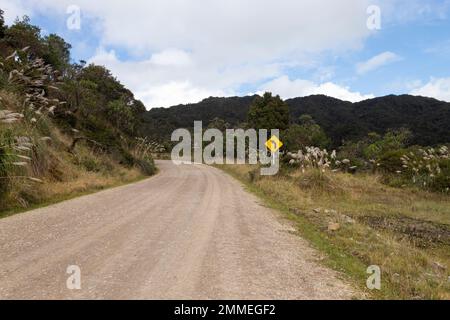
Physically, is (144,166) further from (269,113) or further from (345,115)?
(345,115)

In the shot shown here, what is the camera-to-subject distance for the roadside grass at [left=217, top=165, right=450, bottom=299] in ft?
21.4

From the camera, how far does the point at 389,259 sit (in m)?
7.44

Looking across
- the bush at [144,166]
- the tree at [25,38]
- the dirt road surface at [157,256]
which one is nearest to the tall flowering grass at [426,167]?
the dirt road surface at [157,256]

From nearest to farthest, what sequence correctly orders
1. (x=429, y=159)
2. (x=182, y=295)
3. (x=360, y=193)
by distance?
(x=182, y=295), (x=360, y=193), (x=429, y=159)

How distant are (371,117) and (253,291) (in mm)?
97067

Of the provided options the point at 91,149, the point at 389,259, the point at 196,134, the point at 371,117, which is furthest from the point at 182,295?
the point at 371,117

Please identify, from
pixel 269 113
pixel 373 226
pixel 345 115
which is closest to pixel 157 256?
pixel 373 226

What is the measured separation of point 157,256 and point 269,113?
46.9m

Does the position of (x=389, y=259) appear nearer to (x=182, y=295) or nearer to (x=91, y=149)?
(x=182, y=295)

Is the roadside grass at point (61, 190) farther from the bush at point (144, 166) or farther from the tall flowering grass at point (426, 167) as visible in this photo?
the tall flowering grass at point (426, 167)

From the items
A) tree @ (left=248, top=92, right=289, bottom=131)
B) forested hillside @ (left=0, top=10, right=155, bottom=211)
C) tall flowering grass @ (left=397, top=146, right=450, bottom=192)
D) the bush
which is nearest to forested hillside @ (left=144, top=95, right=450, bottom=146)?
tree @ (left=248, top=92, right=289, bottom=131)

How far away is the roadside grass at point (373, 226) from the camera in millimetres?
6512

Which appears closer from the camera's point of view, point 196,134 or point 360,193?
point 360,193

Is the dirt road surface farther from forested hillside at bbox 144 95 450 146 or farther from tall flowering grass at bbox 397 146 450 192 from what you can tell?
forested hillside at bbox 144 95 450 146
